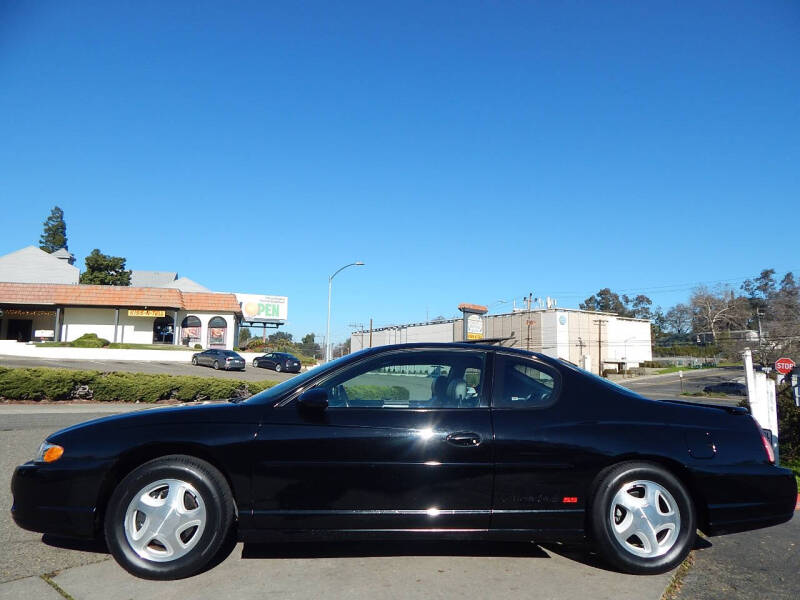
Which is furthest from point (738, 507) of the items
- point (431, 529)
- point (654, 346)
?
point (654, 346)

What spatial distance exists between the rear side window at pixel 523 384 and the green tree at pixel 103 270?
208 ft

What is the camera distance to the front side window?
141 inches

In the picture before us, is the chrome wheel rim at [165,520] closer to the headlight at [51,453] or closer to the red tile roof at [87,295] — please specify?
the headlight at [51,453]

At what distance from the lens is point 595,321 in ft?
227

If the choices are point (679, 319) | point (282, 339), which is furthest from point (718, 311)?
point (282, 339)

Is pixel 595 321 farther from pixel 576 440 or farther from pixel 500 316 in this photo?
pixel 576 440

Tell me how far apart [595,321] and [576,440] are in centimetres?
→ 6993

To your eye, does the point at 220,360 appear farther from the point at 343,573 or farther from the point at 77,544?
the point at 343,573

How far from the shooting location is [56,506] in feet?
10.6

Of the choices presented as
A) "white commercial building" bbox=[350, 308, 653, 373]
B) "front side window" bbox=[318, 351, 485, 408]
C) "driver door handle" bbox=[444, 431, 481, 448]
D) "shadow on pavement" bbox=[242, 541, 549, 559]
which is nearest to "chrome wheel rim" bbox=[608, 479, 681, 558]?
"shadow on pavement" bbox=[242, 541, 549, 559]

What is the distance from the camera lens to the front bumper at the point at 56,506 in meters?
3.23

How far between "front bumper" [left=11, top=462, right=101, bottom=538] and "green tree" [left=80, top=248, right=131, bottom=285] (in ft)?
205

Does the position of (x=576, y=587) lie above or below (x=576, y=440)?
below

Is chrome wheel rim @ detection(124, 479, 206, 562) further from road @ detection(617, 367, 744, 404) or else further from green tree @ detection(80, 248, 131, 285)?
green tree @ detection(80, 248, 131, 285)
